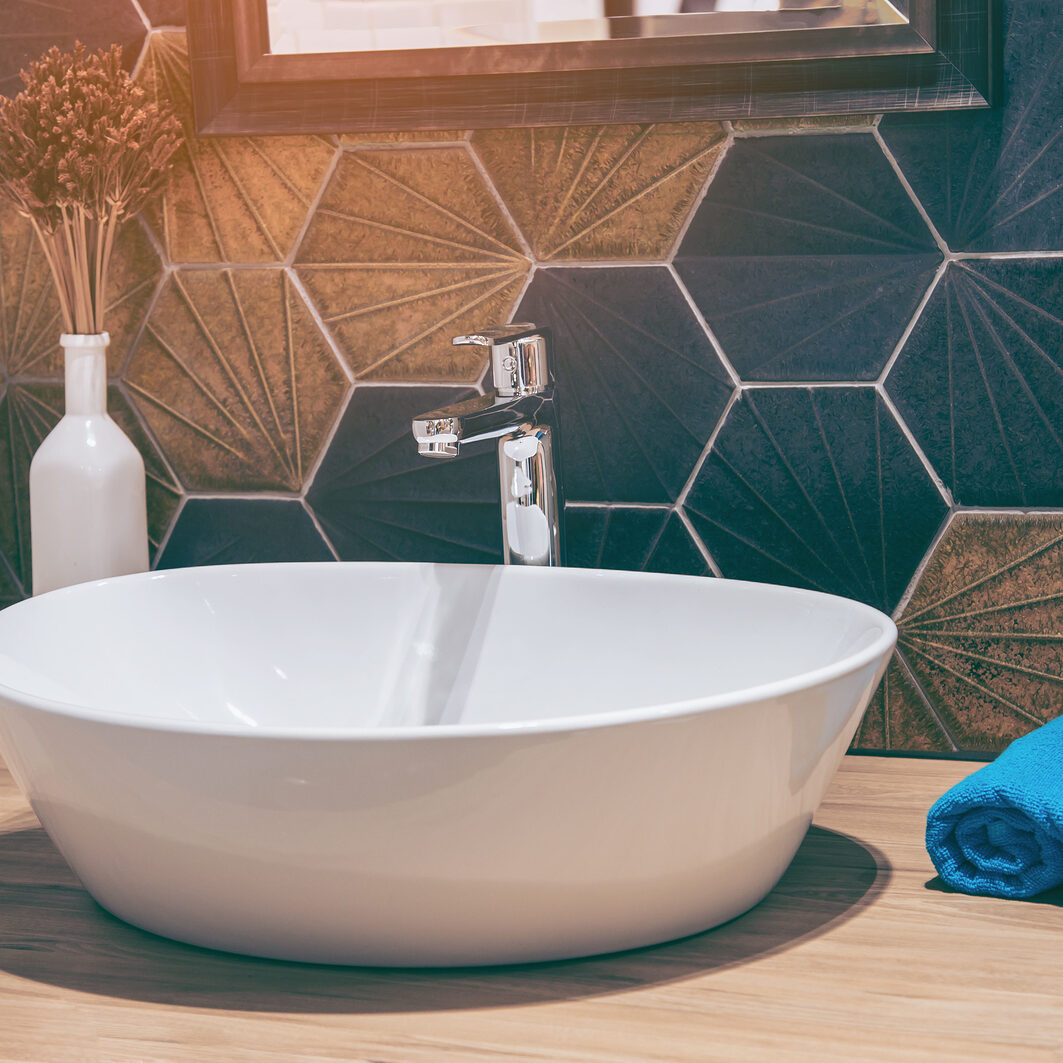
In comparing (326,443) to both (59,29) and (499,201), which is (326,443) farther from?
(59,29)

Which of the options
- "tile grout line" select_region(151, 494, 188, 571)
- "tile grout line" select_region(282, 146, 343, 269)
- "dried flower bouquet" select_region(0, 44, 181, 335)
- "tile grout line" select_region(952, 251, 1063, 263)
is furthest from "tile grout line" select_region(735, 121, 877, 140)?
"tile grout line" select_region(151, 494, 188, 571)

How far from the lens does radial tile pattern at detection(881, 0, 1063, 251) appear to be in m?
0.99

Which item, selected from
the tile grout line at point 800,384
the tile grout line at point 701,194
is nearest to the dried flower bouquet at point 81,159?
the tile grout line at point 701,194

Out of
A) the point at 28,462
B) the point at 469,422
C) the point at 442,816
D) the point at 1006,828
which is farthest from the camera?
the point at 28,462

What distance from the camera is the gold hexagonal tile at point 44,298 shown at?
3.96 feet

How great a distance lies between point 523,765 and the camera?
612mm

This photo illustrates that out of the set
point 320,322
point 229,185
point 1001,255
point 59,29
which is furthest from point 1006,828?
point 59,29

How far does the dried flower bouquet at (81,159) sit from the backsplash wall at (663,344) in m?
0.06

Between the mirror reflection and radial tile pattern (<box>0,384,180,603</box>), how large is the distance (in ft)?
1.30

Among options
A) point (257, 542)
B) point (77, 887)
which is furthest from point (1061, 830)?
point (257, 542)

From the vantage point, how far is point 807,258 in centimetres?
106

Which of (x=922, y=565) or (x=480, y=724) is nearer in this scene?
(x=480, y=724)

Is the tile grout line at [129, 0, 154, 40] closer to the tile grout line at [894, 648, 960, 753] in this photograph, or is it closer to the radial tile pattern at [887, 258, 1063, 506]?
the radial tile pattern at [887, 258, 1063, 506]

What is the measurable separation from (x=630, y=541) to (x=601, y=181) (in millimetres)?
319
